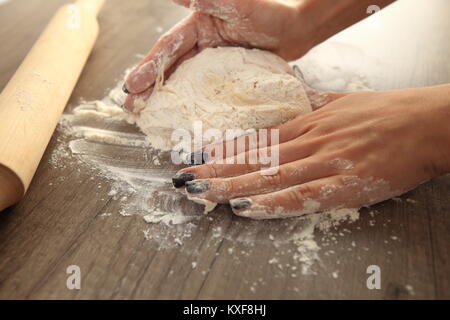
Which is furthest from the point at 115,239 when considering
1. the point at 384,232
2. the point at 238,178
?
the point at 384,232

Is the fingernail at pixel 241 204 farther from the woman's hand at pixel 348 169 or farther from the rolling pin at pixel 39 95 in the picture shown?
the rolling pin at pixel 39 95

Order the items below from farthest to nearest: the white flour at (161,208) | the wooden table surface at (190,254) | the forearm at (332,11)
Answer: the forearm at (332,11), the white flour at (161,208), the wooden table surface at (190,254)

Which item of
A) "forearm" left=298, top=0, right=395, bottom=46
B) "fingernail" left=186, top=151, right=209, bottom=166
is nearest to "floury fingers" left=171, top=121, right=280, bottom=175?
"fingernail" left=186, top=151, right=209, bottom=166

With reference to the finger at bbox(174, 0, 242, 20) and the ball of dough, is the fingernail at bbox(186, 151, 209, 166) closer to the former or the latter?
the ball of dough

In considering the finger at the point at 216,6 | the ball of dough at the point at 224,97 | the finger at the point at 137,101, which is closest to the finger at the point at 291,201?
the ball of dough at the point at 224,97

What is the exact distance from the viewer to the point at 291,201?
3.80 feet

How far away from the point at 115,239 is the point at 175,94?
593mm

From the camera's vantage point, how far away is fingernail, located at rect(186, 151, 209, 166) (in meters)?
1.34

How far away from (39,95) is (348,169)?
107 centimetres

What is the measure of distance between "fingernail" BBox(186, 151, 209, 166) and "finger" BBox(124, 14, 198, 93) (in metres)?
0.39

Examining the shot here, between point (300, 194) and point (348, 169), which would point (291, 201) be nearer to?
point (300, 194)

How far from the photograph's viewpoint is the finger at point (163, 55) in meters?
1.55

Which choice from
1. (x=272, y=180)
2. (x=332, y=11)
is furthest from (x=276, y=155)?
(x=332, y=11)
